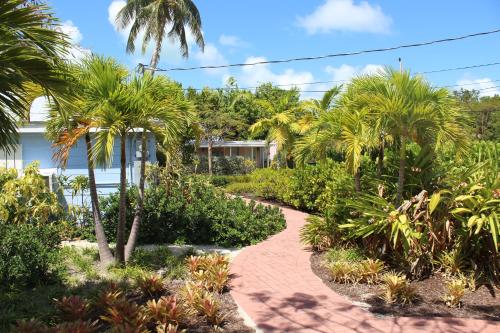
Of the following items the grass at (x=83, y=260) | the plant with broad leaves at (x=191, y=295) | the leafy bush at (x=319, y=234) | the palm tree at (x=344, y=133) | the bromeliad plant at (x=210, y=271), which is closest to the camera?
the plant with broad leaves at (x=191, y=295)

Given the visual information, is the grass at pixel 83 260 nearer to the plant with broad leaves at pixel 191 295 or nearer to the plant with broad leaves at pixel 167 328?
the plant with broad leaves at pixel 191 295

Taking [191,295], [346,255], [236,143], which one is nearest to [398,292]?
[346,255]

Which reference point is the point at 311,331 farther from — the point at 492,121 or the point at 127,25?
the point at 492,121

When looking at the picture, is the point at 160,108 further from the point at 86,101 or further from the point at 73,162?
the point at 73,162

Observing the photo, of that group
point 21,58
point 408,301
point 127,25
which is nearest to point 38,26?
point 21,58

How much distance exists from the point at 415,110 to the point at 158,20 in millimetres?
19201

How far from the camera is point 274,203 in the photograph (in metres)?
17.5

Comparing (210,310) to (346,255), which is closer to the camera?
(210,310)

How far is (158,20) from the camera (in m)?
23.4

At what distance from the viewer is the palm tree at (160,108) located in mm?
6824

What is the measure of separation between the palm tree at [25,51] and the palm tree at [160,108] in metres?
2.25

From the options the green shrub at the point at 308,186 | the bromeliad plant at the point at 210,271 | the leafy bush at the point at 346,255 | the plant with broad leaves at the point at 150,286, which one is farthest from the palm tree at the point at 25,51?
the green shrub at the point at 308,186

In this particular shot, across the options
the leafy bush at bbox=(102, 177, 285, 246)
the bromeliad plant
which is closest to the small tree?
the leafy bush at bbox=(102, 177, 285, 246)

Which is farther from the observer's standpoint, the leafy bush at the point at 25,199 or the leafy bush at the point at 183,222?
the leafy bush at the point at 183,222
